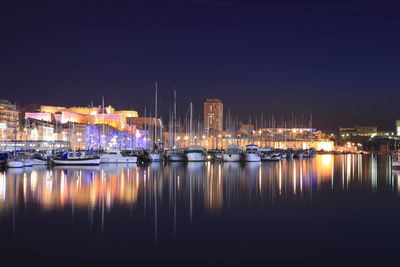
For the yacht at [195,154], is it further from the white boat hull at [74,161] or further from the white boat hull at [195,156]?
the white boat hull at [74,161]

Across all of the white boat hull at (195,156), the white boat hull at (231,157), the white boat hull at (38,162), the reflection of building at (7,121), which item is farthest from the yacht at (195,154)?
the reflection of building at (7,121)

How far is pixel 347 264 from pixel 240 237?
3.01 m

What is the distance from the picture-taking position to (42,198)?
708 inches

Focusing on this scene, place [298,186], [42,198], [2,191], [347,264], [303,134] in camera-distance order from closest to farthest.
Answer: [347,264] < [42,198] < [2,191] < [298,186] < [303,134]

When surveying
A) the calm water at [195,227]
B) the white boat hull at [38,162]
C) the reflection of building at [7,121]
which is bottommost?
the calm water at [195,227]

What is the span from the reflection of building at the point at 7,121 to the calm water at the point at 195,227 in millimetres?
64892

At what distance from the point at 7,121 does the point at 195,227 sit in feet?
273

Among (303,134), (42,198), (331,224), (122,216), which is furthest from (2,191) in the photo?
(303,134)

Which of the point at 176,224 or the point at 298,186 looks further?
the point at 298,186

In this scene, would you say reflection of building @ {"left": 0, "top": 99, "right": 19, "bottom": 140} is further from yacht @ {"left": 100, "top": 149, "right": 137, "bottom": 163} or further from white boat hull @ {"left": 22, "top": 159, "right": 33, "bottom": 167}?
white boat hull @ {"left": 22, "top": 159, "right": 33, "bottom": 167}

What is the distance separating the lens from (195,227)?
12609 mm

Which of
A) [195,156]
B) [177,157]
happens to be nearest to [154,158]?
[177,157]

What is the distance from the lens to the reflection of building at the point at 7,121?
8056cm

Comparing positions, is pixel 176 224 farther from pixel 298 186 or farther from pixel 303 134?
pixel 303 134
